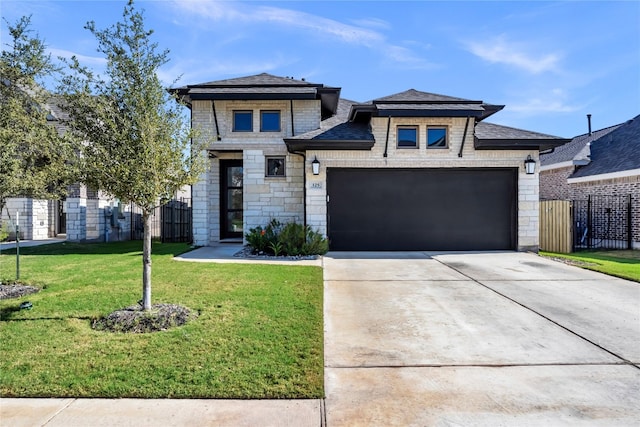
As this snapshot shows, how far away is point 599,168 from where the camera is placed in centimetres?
1491

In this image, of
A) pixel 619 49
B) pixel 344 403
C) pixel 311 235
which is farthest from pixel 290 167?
pixel 619 49

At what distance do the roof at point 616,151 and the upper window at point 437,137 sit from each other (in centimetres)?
684

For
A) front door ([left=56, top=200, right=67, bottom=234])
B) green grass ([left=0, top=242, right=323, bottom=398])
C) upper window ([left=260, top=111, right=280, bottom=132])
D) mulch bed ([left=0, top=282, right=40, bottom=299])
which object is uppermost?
upper window ([left=260, top=111, right=280, bottom=132])

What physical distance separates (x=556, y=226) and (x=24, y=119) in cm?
1445

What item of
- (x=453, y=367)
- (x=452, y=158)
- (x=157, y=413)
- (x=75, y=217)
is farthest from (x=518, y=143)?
(x=75, y=217)

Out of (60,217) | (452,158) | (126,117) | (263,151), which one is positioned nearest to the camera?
(126,117)

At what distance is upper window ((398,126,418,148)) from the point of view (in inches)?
470

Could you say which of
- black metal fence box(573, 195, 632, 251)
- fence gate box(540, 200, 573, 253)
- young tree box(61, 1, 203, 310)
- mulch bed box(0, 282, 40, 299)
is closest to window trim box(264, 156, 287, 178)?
mulch bed box(0, 282, 40, 299)

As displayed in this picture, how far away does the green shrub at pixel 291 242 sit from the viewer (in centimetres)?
1060

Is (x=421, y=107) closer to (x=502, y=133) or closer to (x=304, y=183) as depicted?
(x=502, y=133)

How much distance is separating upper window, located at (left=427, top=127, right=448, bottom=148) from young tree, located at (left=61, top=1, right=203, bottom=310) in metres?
9.00

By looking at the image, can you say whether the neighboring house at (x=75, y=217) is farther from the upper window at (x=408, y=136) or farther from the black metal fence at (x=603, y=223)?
the black metal fence at (x=603, y=223)

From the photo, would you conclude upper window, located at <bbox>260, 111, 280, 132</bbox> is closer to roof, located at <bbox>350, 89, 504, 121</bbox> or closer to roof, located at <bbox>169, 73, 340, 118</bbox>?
roof, located at <bbox>169, 73, 340, 118</bbox>

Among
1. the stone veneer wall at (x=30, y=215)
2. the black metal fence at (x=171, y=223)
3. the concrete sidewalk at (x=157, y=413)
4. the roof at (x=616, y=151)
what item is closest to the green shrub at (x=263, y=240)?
the black metal fence at (x=171, y=223)
